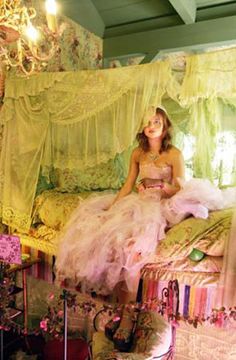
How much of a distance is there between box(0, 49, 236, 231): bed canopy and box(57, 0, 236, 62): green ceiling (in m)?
0.80

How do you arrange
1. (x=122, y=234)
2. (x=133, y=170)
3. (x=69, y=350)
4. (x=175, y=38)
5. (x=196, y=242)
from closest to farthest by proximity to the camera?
1. (x=196, y=242)
2. (x=122, y=234)
3. (x=69, y=350)
4. (x=133, y=170)
5. (x=175, y=38)

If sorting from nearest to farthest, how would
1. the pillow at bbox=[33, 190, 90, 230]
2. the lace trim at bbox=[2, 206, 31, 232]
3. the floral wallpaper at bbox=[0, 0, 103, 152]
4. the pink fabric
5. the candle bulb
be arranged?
the candle bulb
the pink fabric
the pillow at bbox=[33, 190, 90, 230]
the lace trim at bbox=[2, 206, 31, 232]
the floral wallpaper at bbox=[0, 0, 103, 152]

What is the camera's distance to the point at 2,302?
1.83m

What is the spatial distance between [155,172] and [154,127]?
1.05 feet

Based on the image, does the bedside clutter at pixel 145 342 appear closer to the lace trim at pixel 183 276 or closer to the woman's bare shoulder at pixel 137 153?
the lace trim at pixel 183 276

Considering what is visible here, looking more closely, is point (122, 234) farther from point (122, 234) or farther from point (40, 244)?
point (40, 244)

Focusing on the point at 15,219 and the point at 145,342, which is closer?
the point at 145,342

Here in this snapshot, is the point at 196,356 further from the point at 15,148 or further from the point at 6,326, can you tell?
the point at 15,148

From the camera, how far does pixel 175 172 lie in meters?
2.36

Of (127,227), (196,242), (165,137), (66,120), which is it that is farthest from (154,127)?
(196,242)

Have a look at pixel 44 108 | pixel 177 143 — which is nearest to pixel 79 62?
pixel 44 108

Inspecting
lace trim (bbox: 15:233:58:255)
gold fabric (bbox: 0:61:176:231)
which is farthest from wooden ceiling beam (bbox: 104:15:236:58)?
lace trim (bbox: 15:233:58:255)

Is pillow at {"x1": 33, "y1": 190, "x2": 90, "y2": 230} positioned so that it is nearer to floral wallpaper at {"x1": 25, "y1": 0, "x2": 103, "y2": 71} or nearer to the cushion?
the cushion

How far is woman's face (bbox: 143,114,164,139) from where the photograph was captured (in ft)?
7.87
